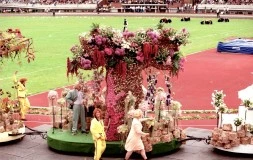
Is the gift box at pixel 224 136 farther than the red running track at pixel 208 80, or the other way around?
the red running track at pixel 208 80

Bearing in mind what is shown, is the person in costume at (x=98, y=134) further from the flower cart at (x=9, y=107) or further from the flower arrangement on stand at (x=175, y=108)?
the flower cart at (x=9, y=107)

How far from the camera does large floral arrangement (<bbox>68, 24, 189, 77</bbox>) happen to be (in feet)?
40.7

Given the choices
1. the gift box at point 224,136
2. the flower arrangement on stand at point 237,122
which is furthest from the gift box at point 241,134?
the gift box at point 224,136

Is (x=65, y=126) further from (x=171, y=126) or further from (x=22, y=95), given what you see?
(x=171, y=126)

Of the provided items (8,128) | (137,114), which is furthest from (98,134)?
(8,128)

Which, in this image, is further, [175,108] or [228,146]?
[175,108]

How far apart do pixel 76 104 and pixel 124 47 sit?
2.15 meters

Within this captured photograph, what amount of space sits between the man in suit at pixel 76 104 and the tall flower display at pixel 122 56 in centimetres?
67

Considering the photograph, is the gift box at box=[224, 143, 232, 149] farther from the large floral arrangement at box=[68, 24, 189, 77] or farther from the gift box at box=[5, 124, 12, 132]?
the gift box at box=[5, 124, 12, 132]

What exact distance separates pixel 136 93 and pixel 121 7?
66.8 m

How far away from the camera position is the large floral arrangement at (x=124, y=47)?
12.4 metres

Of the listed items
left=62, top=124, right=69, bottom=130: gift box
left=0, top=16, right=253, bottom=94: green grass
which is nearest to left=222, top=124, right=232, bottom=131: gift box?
left=62, top=124, right=69, bottom=130: gift box

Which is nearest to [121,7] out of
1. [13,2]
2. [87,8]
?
[87,8]

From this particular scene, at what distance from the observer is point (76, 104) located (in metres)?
13.3
